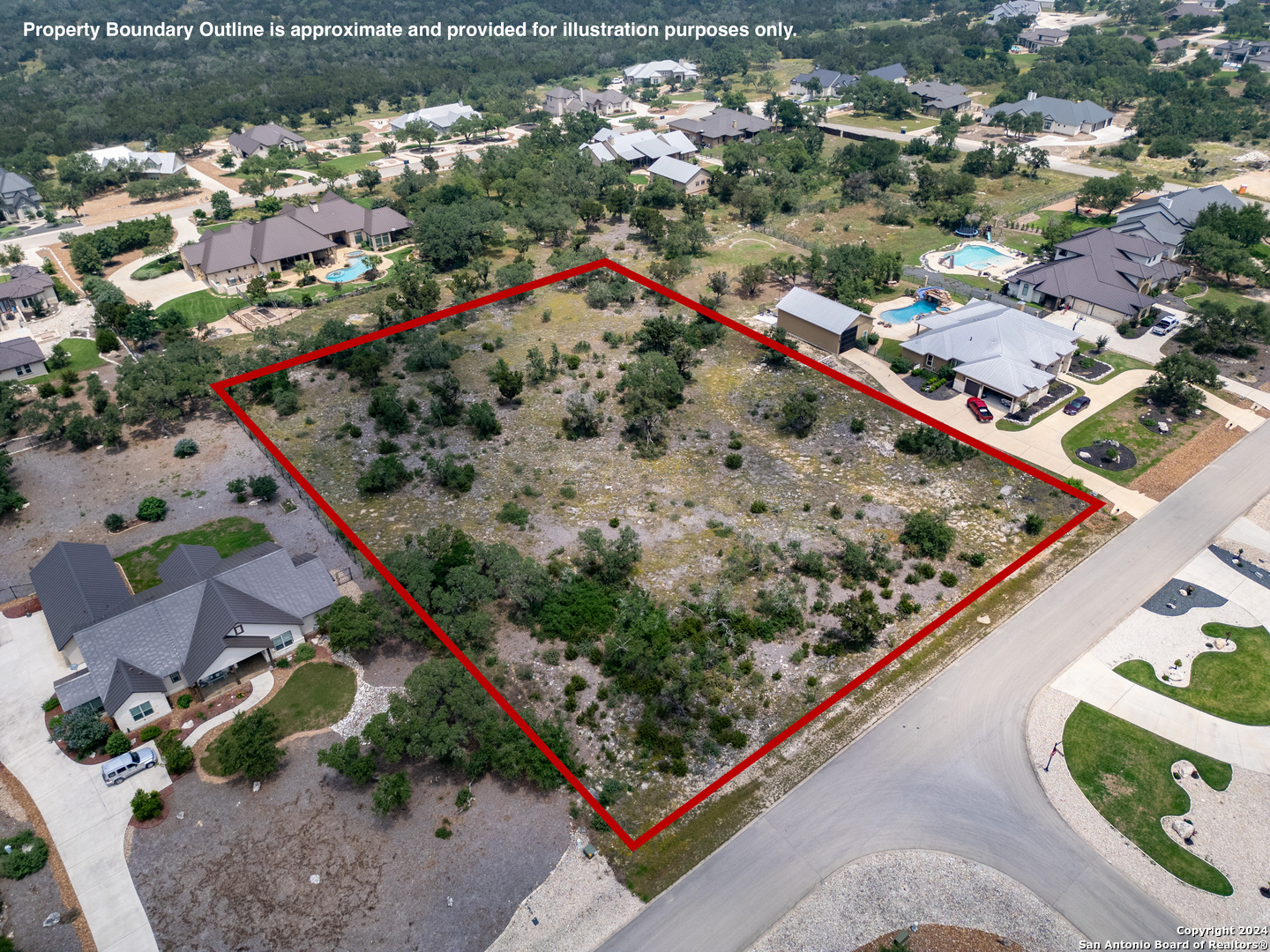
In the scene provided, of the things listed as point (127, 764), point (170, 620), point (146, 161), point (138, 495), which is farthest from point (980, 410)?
point (146, 161)

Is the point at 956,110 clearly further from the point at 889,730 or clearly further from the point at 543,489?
the point at 889,730

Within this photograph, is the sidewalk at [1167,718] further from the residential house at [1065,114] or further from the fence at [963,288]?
the residential house at [1065,114]

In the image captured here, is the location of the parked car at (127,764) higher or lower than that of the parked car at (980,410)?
lower

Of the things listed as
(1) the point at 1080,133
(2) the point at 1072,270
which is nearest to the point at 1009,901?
(2) the point at 1072,270

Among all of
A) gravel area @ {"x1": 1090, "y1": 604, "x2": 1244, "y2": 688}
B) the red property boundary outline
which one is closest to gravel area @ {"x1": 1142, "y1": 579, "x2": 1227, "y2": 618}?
gravel area @ {"x1": 1090, "y1": 604, "x2": 1244, "y2": 688}

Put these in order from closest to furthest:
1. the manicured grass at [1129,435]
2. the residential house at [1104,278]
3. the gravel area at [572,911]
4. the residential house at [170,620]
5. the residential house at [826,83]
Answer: the gravel area at [572,911]
the residential house at [170,620]
the manicured grass at [1129,435]
the residential house at [1104,278]
the residential house at [826,83]

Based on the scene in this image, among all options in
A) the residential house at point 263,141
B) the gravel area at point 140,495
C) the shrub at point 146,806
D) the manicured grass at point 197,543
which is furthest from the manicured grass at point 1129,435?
the residential house at point 263,141
